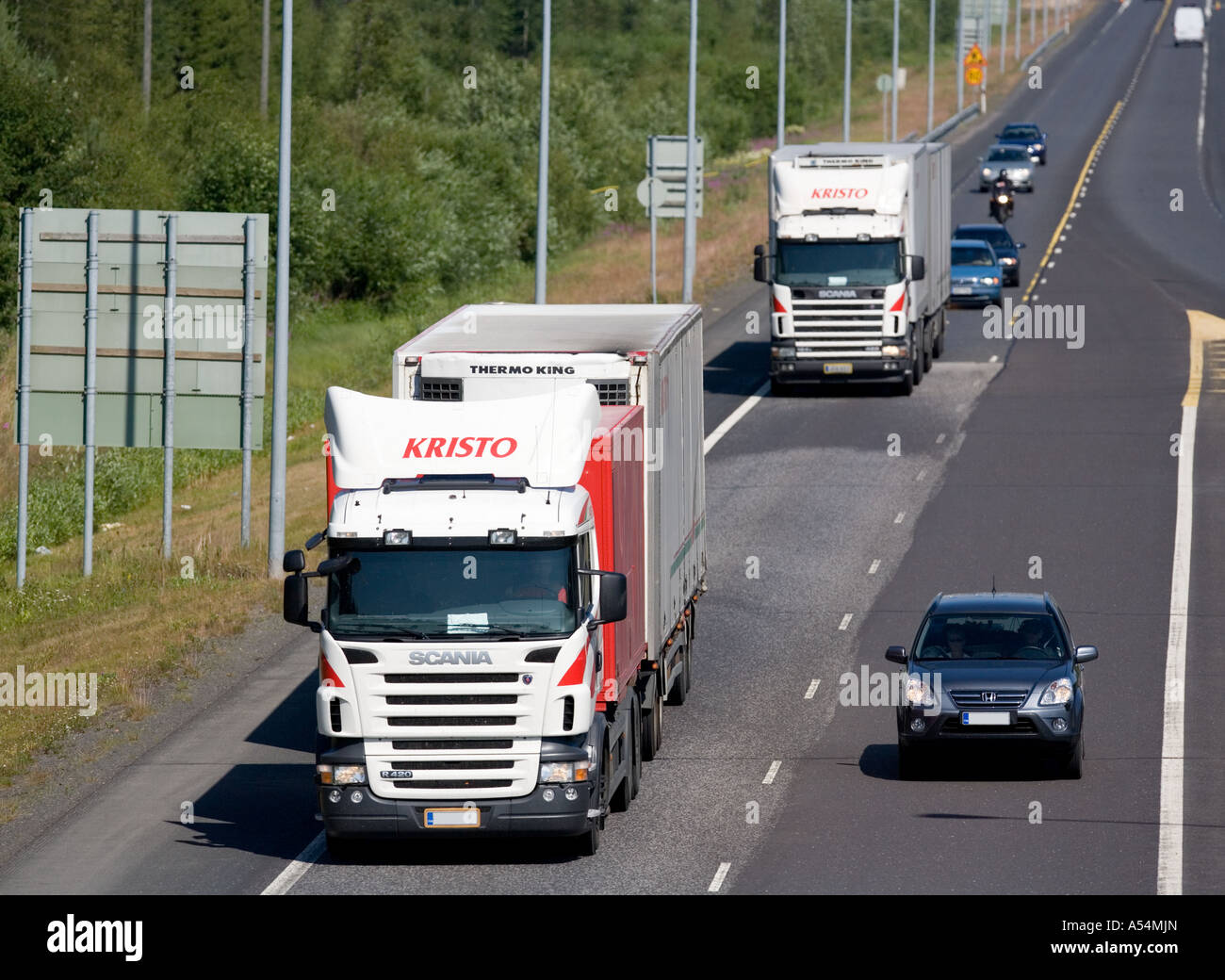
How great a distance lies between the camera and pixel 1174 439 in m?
36.3

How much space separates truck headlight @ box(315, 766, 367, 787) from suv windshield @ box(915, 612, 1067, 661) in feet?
19.8

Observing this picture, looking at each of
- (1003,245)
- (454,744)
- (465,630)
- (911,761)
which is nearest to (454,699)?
(454,744)

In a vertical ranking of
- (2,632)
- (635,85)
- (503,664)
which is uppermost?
(635,85)

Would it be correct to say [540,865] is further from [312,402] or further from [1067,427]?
[312,402]

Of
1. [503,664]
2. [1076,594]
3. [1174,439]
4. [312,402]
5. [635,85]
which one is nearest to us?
[503,664]

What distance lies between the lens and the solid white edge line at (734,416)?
37.2 metres

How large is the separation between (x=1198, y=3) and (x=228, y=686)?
6155 inches

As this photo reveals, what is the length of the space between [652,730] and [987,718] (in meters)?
3.29

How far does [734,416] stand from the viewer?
1551 inches

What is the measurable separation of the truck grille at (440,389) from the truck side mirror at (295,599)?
3.44 m

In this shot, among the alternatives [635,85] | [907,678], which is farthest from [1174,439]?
[635,85]

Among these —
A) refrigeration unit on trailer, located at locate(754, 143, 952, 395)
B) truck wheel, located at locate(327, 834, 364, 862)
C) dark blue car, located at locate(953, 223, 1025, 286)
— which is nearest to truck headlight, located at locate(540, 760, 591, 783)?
truck wheel, located at locate(327, 834, 364, 862)

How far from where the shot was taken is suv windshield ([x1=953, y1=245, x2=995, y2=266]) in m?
51.6

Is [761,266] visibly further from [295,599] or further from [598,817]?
[295,599]
